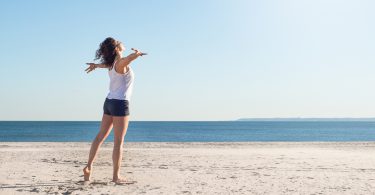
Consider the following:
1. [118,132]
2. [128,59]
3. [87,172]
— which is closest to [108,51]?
[128,59]

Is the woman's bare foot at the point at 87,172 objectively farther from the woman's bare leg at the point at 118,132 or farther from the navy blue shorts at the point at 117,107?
the navy blue shorts at the point at 117,107

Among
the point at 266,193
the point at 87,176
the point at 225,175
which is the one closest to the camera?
the point at 266,193

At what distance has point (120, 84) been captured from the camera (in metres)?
5.47

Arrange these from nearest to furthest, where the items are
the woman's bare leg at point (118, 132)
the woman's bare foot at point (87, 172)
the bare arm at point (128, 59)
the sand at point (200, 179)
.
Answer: the bare arm at point (128, 59) → the sand at point (200, 179) → the woman's bare leg at point (118, 132) → the woman's bare foot at point (87, 172)

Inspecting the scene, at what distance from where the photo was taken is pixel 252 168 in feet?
26.2

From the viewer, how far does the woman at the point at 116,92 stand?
5.45 m

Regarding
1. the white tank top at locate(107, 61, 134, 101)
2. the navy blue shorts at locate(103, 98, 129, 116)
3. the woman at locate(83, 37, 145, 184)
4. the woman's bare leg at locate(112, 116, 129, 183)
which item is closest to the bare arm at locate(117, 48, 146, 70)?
the woman at locate(83, 37, 145, 184)

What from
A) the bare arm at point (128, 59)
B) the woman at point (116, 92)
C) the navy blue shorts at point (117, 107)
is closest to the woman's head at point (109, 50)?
the woman at point (116, 92)

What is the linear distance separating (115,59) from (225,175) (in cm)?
261

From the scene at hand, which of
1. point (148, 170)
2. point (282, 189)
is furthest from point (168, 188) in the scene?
point (148, 170)

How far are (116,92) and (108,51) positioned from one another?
0.55 meters

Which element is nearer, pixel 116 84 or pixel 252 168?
pixel 116 84

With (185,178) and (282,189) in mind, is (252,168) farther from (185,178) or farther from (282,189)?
(282,189)

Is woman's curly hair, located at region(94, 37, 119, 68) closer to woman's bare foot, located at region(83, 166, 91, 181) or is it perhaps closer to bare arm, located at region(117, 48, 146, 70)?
bare arm, located at region(117, 48, 146, 70)
